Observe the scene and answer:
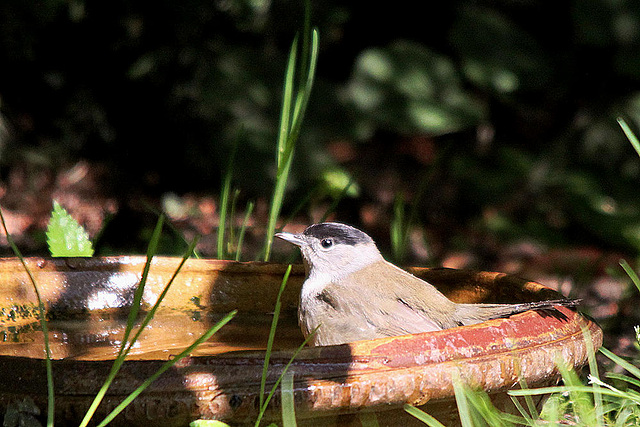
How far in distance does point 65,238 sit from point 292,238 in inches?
39.6

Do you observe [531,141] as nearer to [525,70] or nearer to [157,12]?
[525,70]

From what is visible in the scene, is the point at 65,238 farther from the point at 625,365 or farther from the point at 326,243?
the point at 625,365

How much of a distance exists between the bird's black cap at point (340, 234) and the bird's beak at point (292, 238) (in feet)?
0.19

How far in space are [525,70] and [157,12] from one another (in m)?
2.88

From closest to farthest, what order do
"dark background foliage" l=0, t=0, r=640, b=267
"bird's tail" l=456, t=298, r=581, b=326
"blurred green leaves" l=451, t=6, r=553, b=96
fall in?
"bird's tail" l=456, t=298, r=581, b=326, "dark background foliage" l=0, t=0, r=640, b=267, "blurred green leaves" l=451, t=6, r=553, b=96

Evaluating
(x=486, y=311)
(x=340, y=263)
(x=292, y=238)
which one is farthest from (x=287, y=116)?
(x=486, y=311)

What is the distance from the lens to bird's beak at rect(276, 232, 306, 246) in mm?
3096

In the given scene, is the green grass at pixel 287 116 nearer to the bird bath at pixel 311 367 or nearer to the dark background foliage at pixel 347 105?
the bird bath at pixel 311 367

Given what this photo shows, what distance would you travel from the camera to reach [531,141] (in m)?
6.42

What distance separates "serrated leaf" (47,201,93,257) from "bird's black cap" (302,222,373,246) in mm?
1023

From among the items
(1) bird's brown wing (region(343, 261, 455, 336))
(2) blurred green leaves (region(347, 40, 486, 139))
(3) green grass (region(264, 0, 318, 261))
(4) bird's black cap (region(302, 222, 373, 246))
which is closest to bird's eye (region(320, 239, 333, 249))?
(4) bird's black cap (region(302, 222, 373, 246))

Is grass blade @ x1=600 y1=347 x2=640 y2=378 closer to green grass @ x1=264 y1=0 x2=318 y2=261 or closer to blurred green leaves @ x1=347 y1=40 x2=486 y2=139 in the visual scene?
green grass @ x1=264 y1=0 x2=318 y2=261

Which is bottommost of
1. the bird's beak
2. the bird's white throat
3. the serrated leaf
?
the bird's white throat

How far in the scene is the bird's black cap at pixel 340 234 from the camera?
311 centimetres
